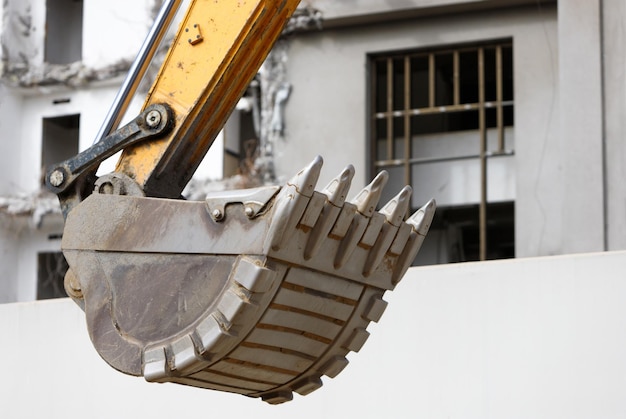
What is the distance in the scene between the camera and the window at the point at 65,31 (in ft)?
48.6

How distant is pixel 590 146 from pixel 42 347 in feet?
15.9

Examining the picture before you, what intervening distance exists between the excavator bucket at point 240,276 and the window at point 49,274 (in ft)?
31.7

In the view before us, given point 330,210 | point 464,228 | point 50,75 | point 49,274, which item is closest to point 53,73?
point 50,75

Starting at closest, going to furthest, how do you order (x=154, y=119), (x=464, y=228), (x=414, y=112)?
(x=154, y=119)
(x=414, y=112)
(x=464, y=228)

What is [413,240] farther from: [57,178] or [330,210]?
[57,178]

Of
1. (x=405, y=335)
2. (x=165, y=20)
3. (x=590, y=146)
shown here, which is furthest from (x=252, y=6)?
(x=590, y=146)

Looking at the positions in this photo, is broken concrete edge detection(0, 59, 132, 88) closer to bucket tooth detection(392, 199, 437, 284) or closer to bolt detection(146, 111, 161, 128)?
bolt detection(146, 111, 161, 128)

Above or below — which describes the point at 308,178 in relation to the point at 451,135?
below

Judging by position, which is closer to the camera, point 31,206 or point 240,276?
point 240,276

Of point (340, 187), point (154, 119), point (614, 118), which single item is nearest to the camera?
point (340, 187)

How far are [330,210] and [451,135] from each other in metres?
8.45

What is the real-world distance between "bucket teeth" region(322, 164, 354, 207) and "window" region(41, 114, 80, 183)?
10606 millimetres

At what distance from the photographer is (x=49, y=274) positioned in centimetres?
1424

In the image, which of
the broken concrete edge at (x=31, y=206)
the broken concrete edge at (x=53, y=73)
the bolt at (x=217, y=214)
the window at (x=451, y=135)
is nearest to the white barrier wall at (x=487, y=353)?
the bolt at (x=217, y=214)
